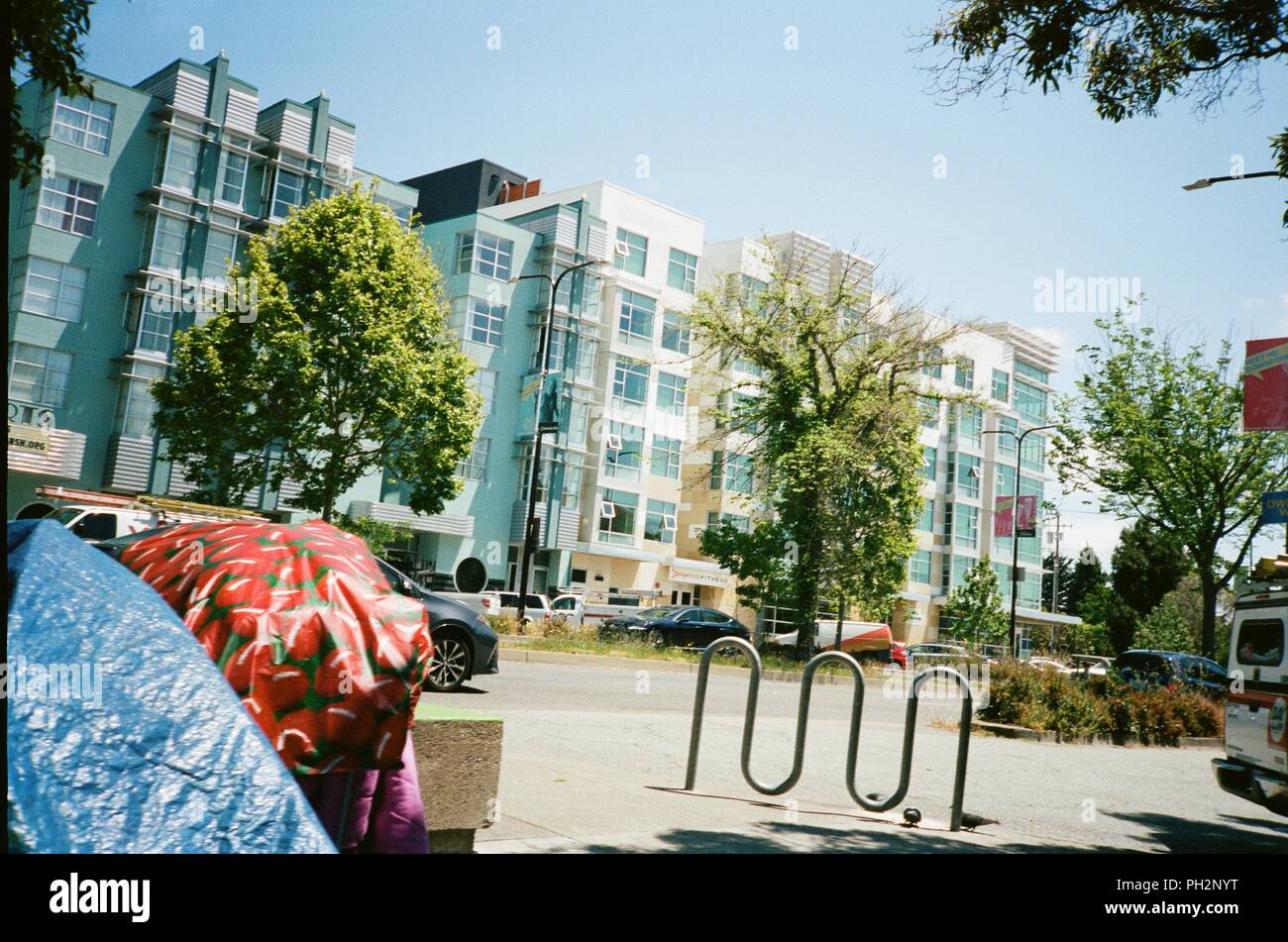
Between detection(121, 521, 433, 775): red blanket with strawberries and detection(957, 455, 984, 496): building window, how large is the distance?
233 feet

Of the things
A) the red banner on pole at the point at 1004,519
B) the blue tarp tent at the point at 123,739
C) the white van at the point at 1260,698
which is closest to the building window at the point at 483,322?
the red banner on pole at the point at 1004,519

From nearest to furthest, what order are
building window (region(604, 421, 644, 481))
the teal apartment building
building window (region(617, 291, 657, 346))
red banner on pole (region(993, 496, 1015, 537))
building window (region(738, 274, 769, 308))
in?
the teal apartment building → building window (region(738, 274, 769, 308)) → red banner on pole (region(993, 496, 1015, 537)) → building window (region(604, 421, 644, 481)) → building window (region(617, 291, 657, 346))

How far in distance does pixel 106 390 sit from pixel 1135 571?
163 feet

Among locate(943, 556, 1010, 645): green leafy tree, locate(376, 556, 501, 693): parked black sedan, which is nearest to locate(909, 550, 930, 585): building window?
locate(943, 556, 1010, 645): green leafy tree

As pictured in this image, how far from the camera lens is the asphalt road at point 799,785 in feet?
19.7

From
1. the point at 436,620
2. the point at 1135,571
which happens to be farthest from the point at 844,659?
the point at 1135,571

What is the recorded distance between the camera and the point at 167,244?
34969mm

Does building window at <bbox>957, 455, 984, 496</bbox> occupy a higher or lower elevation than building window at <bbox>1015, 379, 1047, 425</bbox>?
lower

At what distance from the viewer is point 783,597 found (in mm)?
34531

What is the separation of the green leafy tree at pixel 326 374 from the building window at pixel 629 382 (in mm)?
23284

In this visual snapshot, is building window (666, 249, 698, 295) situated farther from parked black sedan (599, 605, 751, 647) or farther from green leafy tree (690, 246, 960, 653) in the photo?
parked black sedan (599, 605, 751, 647)

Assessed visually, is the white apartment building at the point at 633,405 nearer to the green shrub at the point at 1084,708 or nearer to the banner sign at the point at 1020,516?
the banner sign at the point at 1020,516

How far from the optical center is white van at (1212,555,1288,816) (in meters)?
8.66
